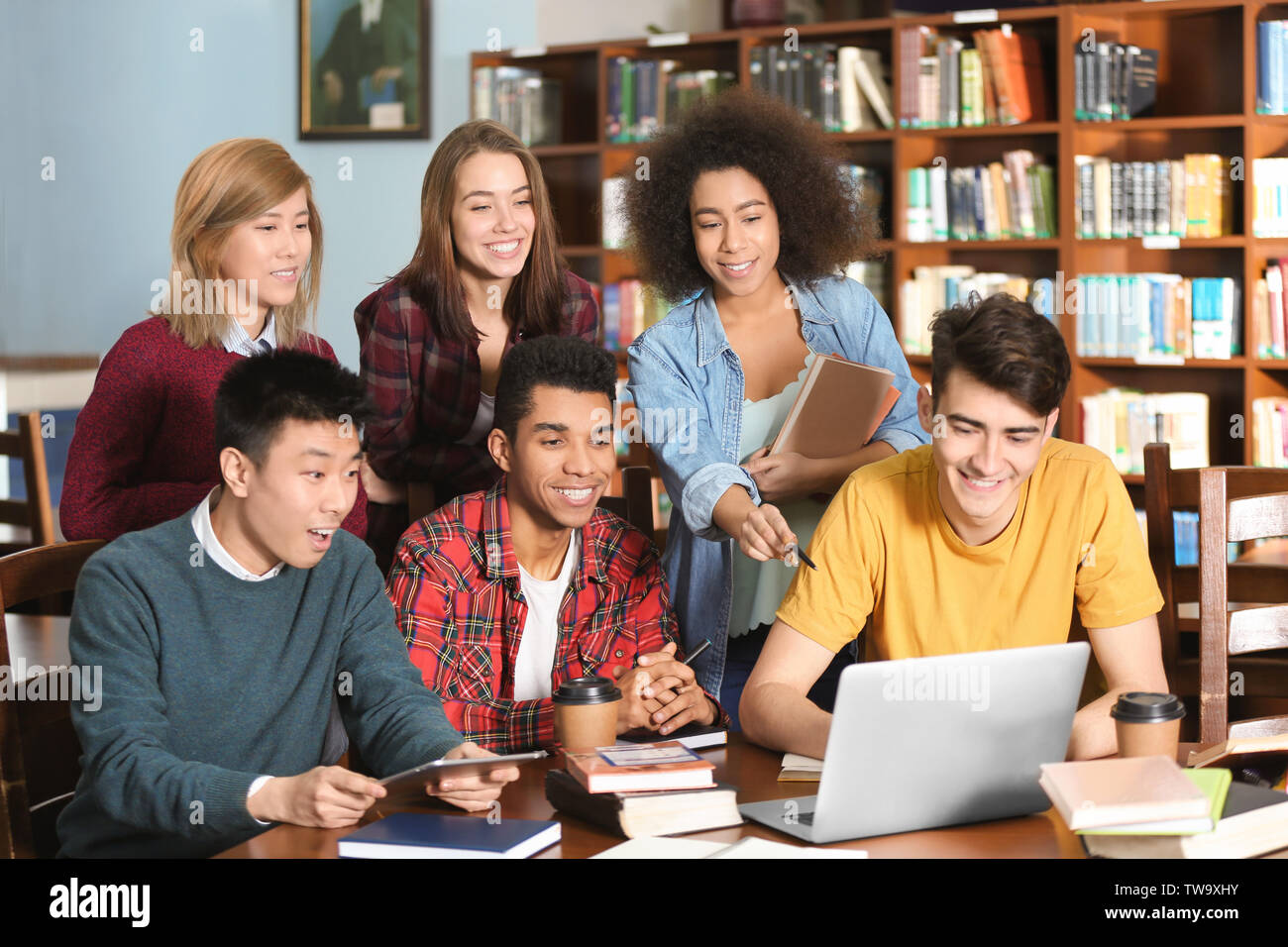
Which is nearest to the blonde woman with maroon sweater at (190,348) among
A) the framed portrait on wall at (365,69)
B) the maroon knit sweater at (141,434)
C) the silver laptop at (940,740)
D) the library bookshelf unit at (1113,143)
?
the maroon knit sweater at (141,434)

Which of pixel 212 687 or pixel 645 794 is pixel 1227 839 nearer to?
pixel 645 794

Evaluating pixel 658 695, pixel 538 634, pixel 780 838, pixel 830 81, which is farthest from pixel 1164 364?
pixel 780 838

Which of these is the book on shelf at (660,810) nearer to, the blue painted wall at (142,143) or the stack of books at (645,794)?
the stack of books at (645,794)

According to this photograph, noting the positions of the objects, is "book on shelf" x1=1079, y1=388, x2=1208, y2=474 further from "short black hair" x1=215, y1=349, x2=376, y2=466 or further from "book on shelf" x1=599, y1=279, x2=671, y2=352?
"short black hair" x1=215, y1=349, x2=376, y2=466

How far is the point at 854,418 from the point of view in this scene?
86.8 inches

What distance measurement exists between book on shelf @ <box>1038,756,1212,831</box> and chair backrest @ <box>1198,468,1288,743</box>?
2.58ft

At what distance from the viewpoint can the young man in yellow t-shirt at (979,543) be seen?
1753 mm

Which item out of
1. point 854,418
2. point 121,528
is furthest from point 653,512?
→ point 121,528

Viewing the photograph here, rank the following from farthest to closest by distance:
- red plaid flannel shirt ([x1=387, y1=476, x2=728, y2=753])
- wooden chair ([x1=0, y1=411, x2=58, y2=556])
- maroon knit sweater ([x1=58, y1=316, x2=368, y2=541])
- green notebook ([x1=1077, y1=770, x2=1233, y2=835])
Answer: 1. wooden chair ([x1=0, y1=411, x2=58, y2=556])
2. maroon knit sweater ([x1=58, y1=316, x2=368, y2=541])
3. red plaid flannel shirt ([x1=387, y1=476, x2=728, y2=753])
4. green notebook ([x1=1077, y1=770, x2=1233, y2=835])

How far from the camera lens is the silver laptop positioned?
1.26 m

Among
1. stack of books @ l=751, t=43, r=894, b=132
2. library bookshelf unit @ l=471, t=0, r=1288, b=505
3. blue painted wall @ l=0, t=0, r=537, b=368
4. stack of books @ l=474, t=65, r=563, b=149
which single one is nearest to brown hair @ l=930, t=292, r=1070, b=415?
library bookshelf unit @ l=471, t=0, r=1288, b=505

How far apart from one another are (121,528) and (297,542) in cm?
53

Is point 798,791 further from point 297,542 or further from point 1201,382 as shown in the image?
point 1201,382

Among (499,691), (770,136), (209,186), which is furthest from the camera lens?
(770,136)
